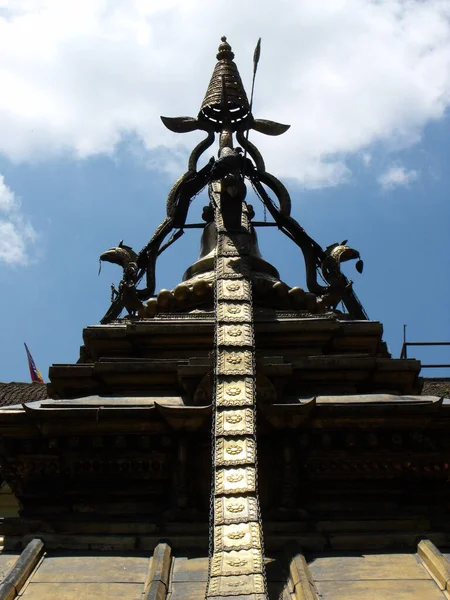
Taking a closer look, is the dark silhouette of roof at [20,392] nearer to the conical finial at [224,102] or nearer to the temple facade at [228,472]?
the conical finial at [224,102]

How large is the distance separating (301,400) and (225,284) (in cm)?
207

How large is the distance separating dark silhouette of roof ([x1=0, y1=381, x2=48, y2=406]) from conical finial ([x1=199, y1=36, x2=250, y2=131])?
6.89m

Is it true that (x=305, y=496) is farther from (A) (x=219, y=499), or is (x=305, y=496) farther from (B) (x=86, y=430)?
(B) (x=86, y=430)

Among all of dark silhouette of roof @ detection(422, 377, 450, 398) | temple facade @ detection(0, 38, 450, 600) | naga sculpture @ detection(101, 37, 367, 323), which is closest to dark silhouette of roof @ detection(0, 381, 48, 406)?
naga sculpture @ detection(101, 37, 367, 323)

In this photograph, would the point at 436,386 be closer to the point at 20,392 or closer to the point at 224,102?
the point at 224,102

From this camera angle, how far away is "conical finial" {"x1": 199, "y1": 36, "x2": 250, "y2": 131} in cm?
1532

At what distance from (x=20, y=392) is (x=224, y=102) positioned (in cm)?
858

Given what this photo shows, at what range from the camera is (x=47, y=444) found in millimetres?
8438

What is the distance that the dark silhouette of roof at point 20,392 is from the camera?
18.8 meters

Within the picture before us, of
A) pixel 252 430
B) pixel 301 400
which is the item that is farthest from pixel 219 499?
pixel 301 400

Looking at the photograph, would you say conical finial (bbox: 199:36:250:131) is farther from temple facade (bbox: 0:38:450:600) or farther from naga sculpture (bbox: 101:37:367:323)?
temple facade (bbox: 0:38:450:600)

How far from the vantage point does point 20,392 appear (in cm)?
1989

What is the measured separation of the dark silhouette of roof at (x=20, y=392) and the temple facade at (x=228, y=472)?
8.92m

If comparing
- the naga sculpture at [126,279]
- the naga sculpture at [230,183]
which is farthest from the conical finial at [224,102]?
the naga sculpture at [126,279]
